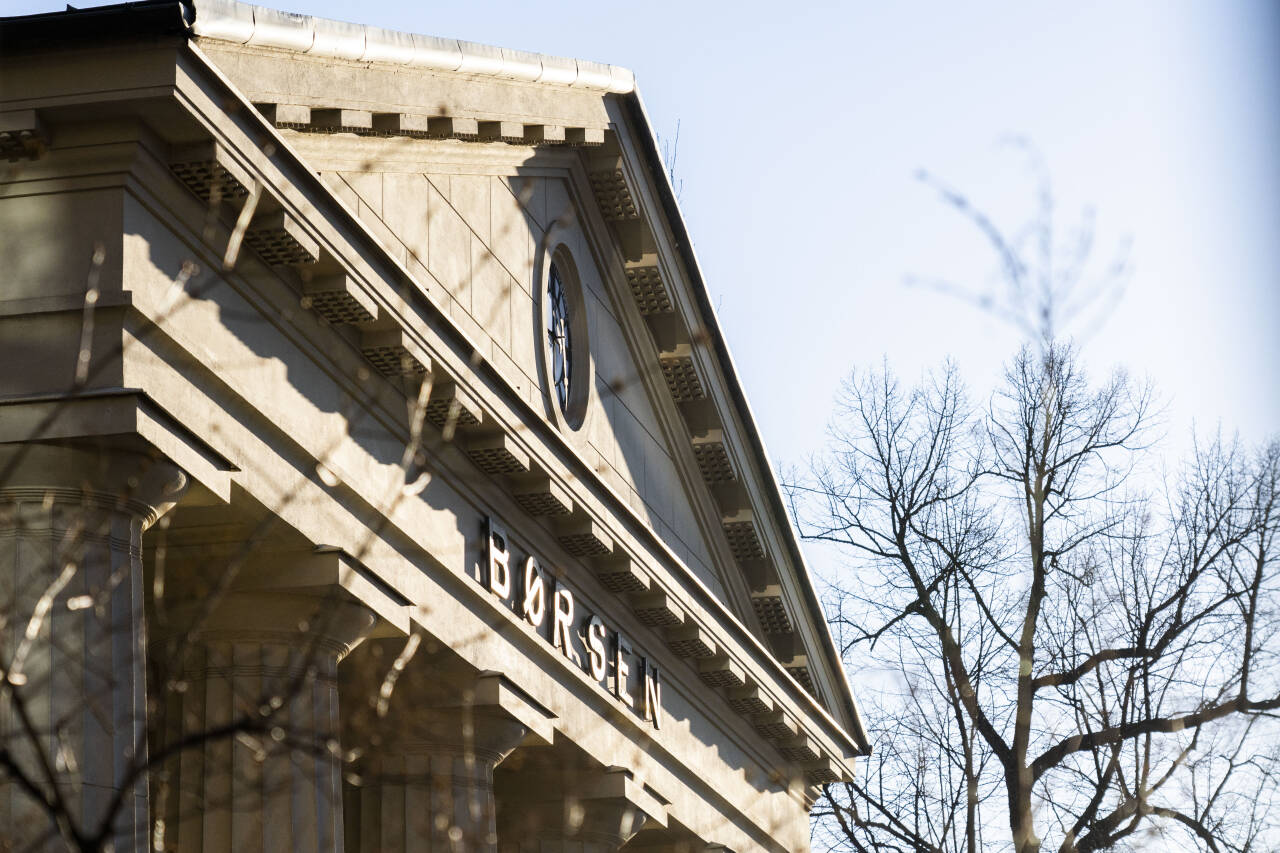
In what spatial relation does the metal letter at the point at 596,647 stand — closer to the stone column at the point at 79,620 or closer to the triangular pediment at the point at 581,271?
the triangular pediment at the point at 581,271

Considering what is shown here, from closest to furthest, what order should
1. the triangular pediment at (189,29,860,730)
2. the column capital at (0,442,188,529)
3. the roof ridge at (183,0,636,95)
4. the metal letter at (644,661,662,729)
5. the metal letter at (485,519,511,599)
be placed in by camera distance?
1. the column capital at (0,442,188,529)
2. the roof ridge at (183,0,636,95)
3. the triangular pediment at (189,29,860,730)
4. the metal letter at (485,519,511,599)
5. the metal letter at (644,661,662,729)

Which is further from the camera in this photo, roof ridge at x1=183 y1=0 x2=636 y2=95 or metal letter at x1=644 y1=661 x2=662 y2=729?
metal letter at x1=644 y1=661 x2=662 y2=729

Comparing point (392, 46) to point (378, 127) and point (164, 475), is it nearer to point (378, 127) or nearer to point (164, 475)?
point (378, 127)

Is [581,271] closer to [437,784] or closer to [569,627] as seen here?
[569,627]

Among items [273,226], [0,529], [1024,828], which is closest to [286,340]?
[273,226]

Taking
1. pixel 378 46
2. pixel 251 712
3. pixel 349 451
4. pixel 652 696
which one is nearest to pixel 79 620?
pixel 251 712

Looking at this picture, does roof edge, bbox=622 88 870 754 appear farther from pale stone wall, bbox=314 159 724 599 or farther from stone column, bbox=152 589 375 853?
stone column, bbox=152 589 375 853

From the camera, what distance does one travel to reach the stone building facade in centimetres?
1141

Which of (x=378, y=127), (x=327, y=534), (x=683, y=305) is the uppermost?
(x=683, y=305)

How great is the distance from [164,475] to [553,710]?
7.16m

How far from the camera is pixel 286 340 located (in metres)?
13.8

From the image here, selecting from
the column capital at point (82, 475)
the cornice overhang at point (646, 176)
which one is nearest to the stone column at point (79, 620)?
the column capital at point (82, 475)

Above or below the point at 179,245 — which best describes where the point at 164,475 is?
below

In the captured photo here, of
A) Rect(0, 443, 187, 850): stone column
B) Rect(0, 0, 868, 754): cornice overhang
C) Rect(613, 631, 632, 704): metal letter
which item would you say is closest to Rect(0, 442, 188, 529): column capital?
Rect(0, 443, 187, 850): stone column
